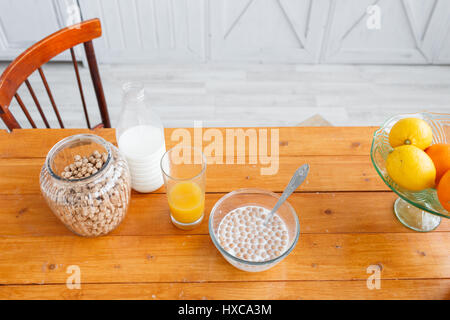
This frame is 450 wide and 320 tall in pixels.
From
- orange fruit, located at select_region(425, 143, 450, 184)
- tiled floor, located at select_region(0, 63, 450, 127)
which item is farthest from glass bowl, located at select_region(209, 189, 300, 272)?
tiled floor, located at select_region(0, 63, 450, 127)

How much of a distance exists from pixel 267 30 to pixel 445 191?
6.99ft

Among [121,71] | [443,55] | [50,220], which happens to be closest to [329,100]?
[443,55]

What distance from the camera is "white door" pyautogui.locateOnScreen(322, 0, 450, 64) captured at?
2.51 m

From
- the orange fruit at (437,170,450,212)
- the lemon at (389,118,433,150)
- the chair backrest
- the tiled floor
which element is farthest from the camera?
the tiled floor

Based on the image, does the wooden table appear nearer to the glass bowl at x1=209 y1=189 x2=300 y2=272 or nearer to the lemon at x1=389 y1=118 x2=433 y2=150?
the glass bowl at x1=209 y1=189 x2=300 y2=272

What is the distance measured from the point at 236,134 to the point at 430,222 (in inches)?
21.8

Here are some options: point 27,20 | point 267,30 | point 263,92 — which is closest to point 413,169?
point 263,92

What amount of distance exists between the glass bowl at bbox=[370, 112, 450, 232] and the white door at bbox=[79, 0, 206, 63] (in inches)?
73.9

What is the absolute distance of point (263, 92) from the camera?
8.47 feet

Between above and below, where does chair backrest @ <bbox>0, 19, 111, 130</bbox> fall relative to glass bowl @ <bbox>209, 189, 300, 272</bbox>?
above

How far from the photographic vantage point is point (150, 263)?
82cm

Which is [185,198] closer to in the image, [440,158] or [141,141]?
[141,141]

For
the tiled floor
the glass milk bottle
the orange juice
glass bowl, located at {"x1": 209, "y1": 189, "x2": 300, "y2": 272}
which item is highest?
the glass milk bottle

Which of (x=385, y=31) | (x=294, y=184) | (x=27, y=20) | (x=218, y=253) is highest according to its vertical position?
(x=294, y=184)
